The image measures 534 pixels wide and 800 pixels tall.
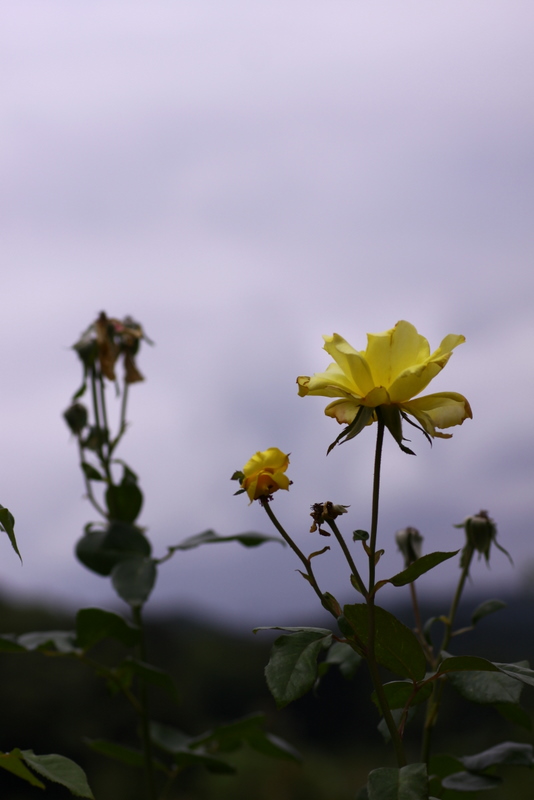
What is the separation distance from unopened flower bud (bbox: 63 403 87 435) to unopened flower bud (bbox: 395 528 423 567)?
18.8 inches

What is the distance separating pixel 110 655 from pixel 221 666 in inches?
13.4

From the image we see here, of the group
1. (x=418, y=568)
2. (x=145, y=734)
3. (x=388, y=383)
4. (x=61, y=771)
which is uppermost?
(x=388, y=383)

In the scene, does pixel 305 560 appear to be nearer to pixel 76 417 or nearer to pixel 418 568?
pixel 418 568

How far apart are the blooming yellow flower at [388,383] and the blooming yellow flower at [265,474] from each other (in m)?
0.04

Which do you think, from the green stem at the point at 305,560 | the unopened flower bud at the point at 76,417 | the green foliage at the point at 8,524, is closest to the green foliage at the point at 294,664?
the green stem at the point at 305,560

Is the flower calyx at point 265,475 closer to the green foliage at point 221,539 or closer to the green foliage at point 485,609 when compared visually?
the green foliage at point 485,609

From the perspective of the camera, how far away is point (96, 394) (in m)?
Result: 0.95

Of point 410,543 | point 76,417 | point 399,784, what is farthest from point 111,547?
point 399,784

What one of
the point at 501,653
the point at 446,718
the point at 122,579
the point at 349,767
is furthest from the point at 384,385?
the point at 349,767

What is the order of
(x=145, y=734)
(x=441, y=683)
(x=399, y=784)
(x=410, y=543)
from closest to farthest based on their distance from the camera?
(x=399, y=784)
(x=441, y=683)
(x=410, y=543)
(x=145, y=734)

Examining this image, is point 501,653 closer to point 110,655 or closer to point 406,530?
point 406,530

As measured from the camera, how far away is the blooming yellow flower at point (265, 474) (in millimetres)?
429

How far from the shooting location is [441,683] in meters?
0.59

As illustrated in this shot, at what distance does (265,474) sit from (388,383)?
0.09 meters
